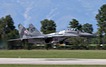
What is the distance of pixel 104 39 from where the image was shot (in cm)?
11156

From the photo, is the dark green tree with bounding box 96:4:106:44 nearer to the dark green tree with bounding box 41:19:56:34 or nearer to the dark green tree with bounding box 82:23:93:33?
the dark green tree with bounding box 41:19:56:34

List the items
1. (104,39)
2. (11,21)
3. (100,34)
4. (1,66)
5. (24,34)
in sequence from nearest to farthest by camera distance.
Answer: (1,66) < (104,39) < (100,34) < (24,34) < (11,21)

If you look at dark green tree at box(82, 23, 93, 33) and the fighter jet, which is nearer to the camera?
the fighter jet

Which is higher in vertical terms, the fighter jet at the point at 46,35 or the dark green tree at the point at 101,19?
the dark green tree at the point at 101,19

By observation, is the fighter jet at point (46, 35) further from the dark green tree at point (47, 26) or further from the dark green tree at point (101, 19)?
the dark green tree at point (47, 26)

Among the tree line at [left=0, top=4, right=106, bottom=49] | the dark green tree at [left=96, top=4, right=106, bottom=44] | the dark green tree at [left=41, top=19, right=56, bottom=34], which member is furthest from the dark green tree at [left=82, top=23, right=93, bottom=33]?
the dark green tree at [left=96, top=4, right=106, bottom=44]

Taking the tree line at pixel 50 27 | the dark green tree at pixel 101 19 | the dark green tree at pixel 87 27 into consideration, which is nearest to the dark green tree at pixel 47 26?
the tree line at pixel 50 27

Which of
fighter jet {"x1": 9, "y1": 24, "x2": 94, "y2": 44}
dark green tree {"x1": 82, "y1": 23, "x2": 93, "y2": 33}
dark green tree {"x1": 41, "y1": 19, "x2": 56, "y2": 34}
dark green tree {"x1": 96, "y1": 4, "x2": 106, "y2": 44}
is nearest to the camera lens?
fighter jet {"x1": 9, "y1": 24, "x2": 94, "y2": 44}

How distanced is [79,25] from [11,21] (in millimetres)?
35425

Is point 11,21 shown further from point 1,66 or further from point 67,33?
point 1,66

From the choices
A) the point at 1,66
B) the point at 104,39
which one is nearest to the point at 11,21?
the point at 104,39

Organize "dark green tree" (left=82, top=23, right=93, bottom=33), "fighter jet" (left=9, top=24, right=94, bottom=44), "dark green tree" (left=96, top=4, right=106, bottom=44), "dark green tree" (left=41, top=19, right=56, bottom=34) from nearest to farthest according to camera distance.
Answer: "fighter jet" (left=9, top=24, right=94, bottom=44) → "dark green tree" (left=96, top=4, right=106, bottom=44) → "dark green tree" (left=41, top=19, right=56, bottom=34) → "dark green tree" (left=82, top=23, right=93, bottom=33)

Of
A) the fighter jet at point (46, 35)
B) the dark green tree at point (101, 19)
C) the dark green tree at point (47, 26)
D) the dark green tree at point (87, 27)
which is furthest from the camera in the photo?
the dark green tree at point (87, 27)

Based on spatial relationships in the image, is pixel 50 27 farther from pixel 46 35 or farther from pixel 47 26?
pixel 46 35
